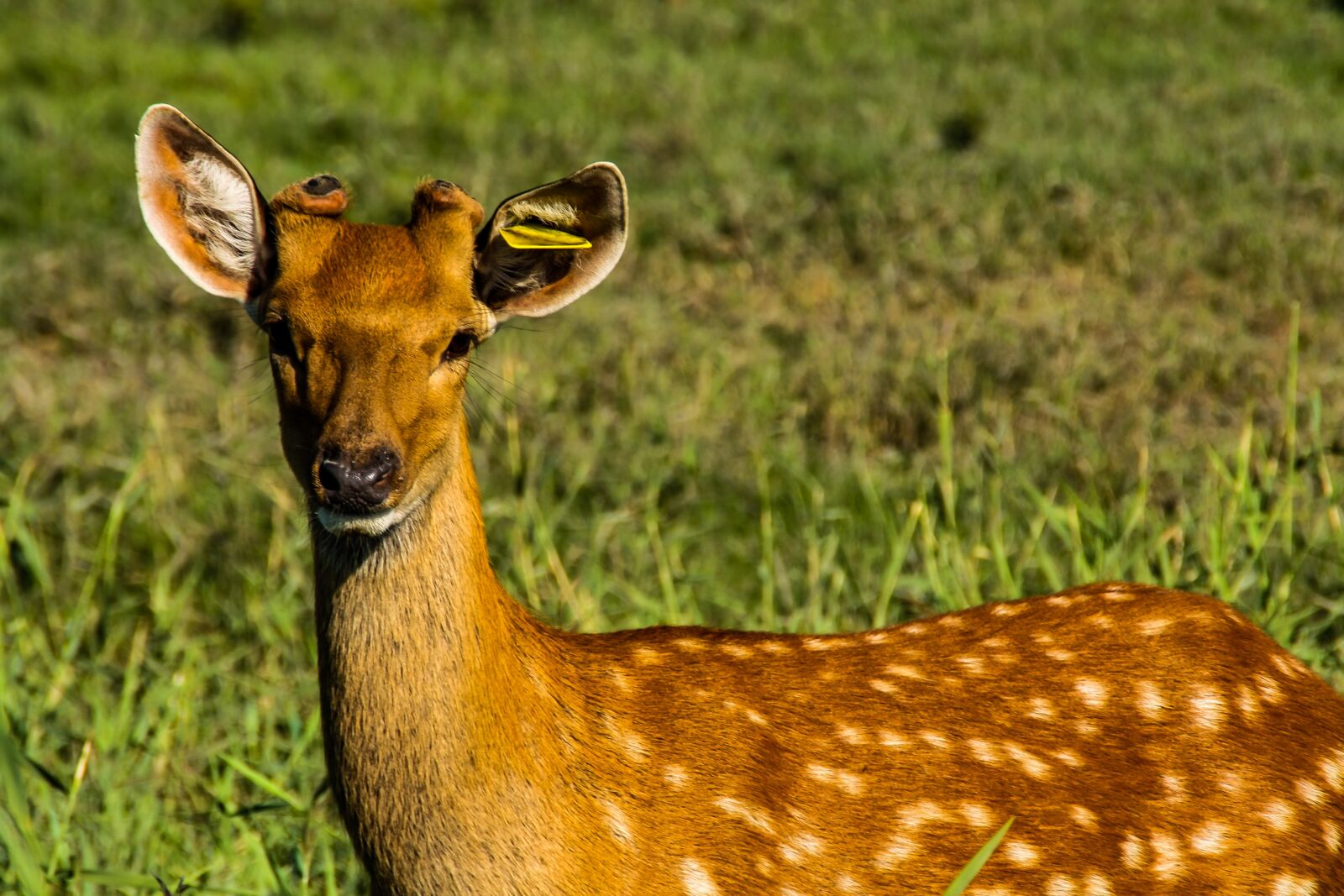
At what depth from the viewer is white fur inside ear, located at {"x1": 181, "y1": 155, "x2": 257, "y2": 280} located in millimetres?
3236

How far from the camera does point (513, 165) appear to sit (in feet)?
41.5

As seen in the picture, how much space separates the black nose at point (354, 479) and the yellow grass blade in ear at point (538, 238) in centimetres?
55

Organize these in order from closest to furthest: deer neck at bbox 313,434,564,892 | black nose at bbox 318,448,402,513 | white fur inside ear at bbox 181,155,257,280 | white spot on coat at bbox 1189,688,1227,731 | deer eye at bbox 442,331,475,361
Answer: black nose at bbox 318,448,402,513
deer neck at bbox 313,434,564,892
deer eye at bbox 442,331,475,361
white fur inside ear at bbox 181,155,257,280
white spot on coat at bbox 1189,688,1227,731

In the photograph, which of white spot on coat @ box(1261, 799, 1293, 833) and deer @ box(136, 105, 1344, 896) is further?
white spot on coat @ box(1261, 799, 1293, 833)

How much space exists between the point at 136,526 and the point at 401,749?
12.4 feet

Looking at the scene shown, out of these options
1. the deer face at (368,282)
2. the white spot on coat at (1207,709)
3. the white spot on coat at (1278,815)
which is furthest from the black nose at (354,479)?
the white spot on coat at (1278,815)

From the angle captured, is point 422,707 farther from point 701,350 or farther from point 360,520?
point 701,350

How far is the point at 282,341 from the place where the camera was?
3096mm

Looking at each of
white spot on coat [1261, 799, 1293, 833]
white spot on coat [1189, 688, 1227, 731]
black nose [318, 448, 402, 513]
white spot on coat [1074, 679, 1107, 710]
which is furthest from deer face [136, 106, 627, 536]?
white spot on coat [1261, 799, 1293, 833]

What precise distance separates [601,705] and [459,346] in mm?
735

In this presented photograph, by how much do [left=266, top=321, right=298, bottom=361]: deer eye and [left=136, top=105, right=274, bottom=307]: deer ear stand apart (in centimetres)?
19

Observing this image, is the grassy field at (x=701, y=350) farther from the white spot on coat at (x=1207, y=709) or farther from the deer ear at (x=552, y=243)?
the white spot on coat at (x=1207, y=709)

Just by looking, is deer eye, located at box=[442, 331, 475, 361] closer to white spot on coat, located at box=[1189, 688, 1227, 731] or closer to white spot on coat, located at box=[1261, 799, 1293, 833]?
white spot on coat, located at box=[1189, 688, 1227, 731]

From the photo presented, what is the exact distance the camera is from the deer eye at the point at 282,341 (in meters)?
3.08
